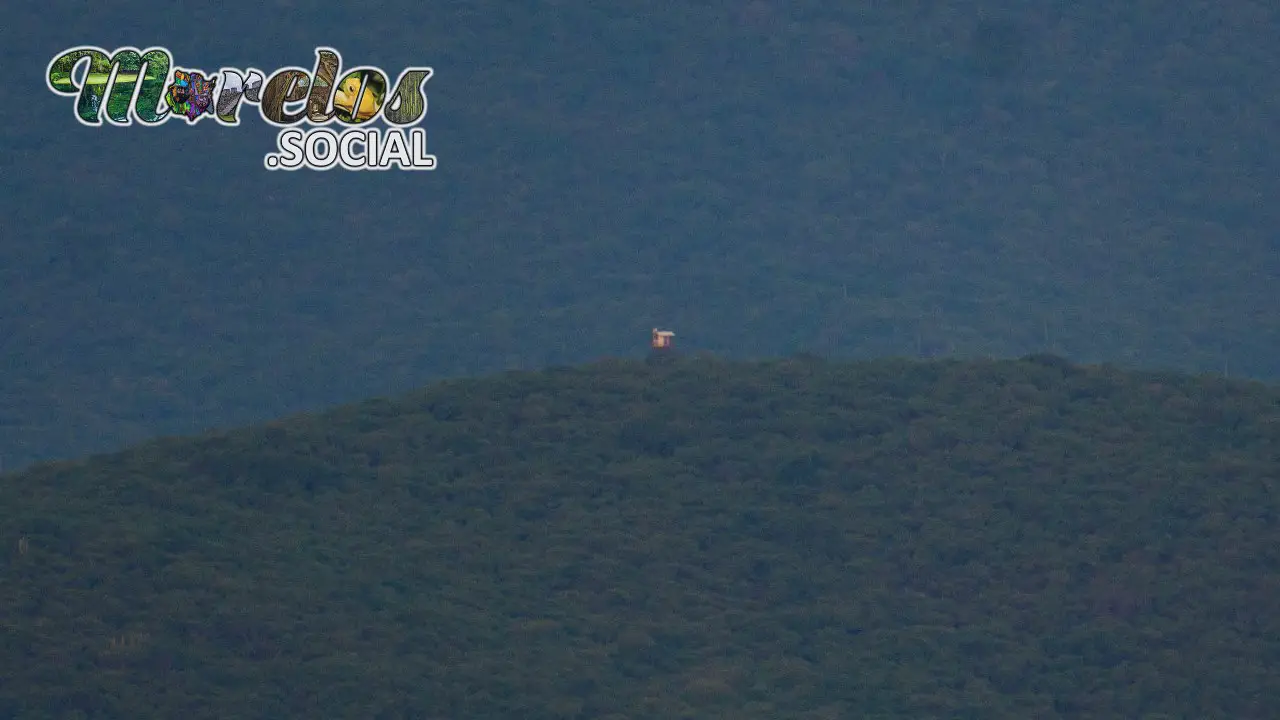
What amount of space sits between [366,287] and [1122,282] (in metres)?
29.2

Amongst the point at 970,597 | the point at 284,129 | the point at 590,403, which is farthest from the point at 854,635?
the point at 284,129

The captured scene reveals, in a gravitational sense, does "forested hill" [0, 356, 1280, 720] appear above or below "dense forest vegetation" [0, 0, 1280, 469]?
below

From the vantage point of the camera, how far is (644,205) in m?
76.6

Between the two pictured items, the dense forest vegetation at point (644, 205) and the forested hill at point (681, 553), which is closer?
the forested hill at point (681, 553)

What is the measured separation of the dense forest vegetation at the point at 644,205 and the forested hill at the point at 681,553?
29645 mm

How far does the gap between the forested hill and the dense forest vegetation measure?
29.6 m

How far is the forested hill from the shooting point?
2759 cm

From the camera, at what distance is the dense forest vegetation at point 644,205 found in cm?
6819

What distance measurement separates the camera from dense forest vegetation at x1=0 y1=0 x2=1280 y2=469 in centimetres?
6819

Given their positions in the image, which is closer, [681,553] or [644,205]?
[681,553]

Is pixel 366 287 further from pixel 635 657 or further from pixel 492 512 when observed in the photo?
pixel 635 657

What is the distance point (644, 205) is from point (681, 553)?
150 feet

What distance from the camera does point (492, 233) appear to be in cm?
7469

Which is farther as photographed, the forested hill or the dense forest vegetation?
the dense forest vegetation
